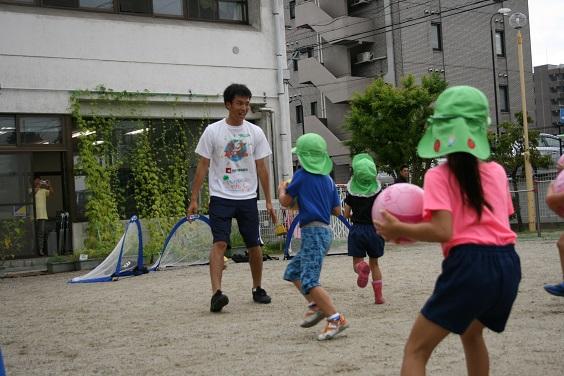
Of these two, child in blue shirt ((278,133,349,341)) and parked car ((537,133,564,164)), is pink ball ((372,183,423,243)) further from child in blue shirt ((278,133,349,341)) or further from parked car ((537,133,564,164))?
Result: parked car ((537,133,564,164))

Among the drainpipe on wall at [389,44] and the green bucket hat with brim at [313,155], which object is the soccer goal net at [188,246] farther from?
the drainpipe on wall at [389,44]

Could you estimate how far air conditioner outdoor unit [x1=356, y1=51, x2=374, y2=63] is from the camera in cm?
3528

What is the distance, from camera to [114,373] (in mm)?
4637

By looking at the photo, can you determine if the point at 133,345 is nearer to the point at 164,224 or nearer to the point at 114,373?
the point at 114,373

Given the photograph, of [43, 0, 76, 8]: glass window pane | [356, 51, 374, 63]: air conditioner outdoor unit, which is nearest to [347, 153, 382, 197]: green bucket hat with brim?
[43, 0, 76, 8]: glass window pane

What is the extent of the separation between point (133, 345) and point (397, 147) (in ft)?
52.4

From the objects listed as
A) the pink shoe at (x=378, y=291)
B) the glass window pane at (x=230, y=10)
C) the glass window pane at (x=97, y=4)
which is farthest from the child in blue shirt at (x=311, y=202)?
Answer: the glass window pane at (x=230, y=10)

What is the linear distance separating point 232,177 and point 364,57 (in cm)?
2942

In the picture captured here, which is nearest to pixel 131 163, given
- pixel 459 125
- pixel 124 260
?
pixel 124 260

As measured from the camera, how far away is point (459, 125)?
302cm

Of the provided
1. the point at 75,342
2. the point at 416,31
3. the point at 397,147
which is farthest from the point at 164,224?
the point at 416,31

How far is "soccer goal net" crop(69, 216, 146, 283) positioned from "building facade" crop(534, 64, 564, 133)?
286 feet

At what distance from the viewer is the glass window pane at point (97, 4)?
1543 cm

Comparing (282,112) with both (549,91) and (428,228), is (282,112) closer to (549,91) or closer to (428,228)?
(428,228)
